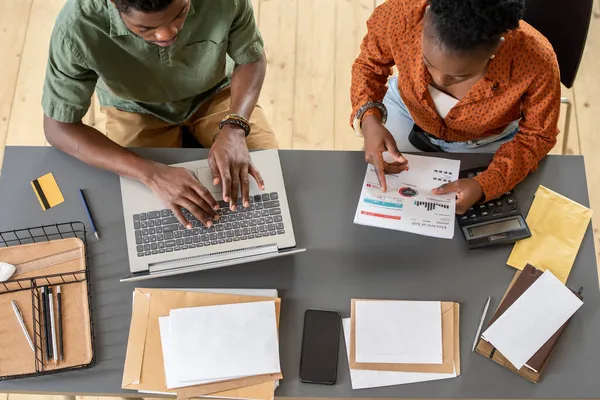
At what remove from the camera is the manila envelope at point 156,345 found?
43.6 inches

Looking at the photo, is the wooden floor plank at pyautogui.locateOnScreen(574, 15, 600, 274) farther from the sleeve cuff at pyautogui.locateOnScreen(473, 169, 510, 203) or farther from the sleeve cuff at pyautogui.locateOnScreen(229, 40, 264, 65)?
the sleeve cuff at pyautogui.locateOnScreen(229, 40, 264, 65)

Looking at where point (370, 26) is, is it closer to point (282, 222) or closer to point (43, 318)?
point (282, 222)

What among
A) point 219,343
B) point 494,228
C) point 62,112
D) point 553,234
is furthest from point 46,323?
point 553,234

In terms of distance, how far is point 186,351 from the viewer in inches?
44.3

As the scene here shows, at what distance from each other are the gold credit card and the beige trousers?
31 cm

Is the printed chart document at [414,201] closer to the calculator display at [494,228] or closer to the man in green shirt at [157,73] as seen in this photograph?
the calculator display at [494,228]

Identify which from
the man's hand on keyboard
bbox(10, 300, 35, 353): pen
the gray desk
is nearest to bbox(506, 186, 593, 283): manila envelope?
the gray desk

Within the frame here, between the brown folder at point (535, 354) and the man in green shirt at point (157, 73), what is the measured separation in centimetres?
57

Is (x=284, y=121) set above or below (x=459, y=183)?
below

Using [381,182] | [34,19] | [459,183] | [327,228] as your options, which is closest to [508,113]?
[459,183]

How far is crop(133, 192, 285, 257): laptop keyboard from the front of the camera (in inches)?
48.0

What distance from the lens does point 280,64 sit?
2.40 meters

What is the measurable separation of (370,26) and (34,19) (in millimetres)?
1726

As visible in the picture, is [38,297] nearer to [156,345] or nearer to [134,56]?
[156,345]
